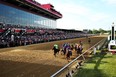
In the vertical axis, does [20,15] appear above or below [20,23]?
above

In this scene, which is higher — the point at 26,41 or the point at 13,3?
the point at 13,3

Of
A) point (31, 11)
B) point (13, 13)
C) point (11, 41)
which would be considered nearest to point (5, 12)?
point (13, 13)

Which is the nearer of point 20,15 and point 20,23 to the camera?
point 20,23

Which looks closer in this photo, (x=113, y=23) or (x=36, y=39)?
(x=113, y=23)

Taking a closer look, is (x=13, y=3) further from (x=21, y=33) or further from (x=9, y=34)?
(x=9, y=34)

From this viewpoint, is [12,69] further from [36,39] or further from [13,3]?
[13,3]

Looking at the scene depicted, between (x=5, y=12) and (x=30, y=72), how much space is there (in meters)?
30.8

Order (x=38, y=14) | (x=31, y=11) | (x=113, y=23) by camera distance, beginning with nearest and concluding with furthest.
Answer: (x=113, y=23) → (x=31, y=11) → (x=38, y=14)

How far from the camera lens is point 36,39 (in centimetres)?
4322

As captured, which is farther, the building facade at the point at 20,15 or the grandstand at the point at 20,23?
the building facade at the point at 20,15

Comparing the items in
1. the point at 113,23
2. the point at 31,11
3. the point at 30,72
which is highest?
the point at 31,11

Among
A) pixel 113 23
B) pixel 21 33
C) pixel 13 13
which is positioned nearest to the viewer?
pixel 113 23

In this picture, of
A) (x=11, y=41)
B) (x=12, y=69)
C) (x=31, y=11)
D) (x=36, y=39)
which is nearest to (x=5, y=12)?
(x=36, y=39)

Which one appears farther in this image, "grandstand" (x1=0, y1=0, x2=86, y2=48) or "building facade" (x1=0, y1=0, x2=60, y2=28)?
"building facade" (x1=0, y1=0, x2=60, y2=28)
